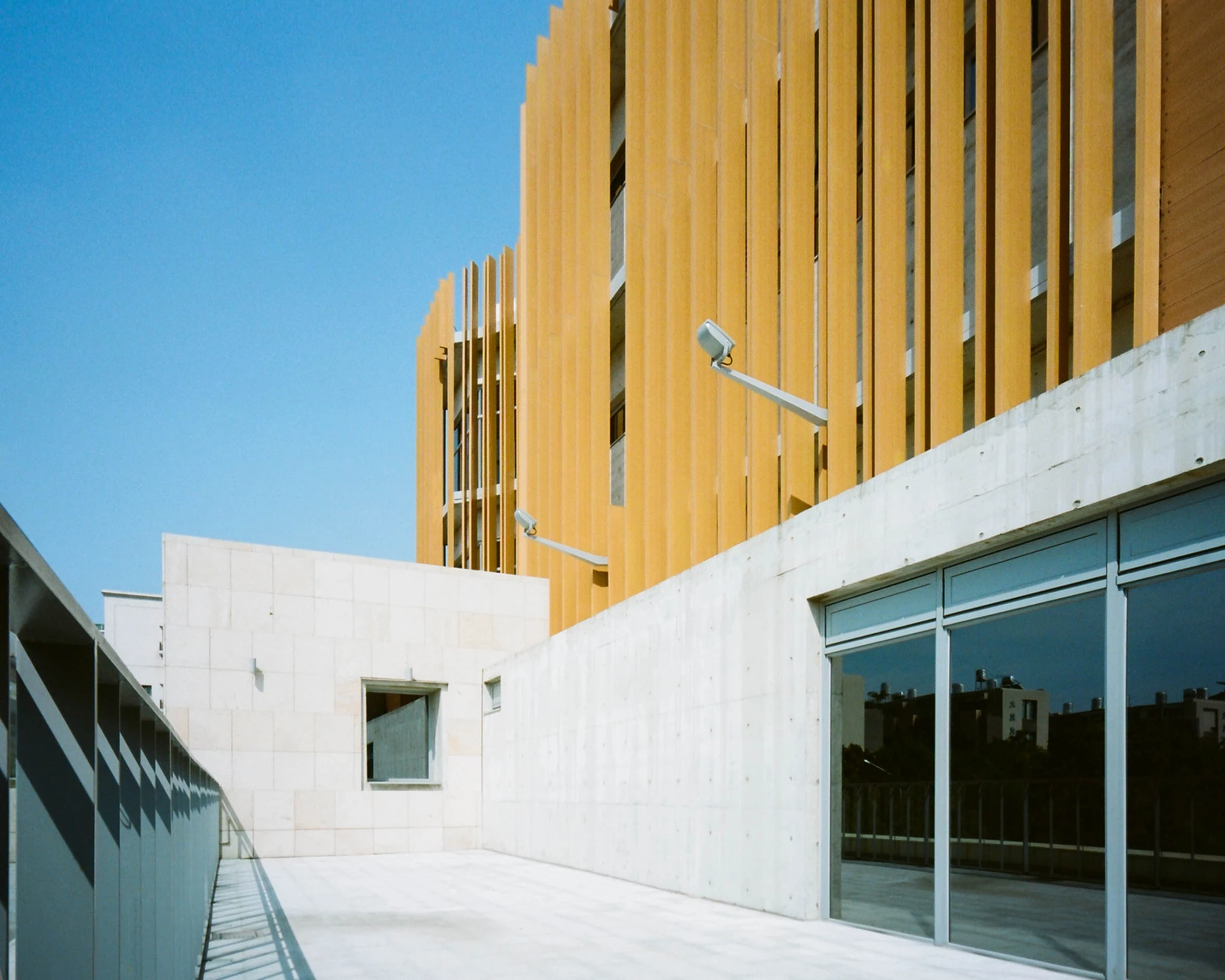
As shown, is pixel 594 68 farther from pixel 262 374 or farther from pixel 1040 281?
pixel 1040 281

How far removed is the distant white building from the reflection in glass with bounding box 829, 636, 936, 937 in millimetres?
38075

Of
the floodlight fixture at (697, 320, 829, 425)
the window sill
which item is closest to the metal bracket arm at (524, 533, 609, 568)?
the window sill

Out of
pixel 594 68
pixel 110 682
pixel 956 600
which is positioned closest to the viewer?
pixel 110 682

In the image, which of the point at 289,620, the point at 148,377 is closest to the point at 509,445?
the point at 289,620

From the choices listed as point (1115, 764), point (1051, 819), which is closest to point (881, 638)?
point (1051, 819)

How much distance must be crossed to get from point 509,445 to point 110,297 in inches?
1052

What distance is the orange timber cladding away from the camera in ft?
28.5

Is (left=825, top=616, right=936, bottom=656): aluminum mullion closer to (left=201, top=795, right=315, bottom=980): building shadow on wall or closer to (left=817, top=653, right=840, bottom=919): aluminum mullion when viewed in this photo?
(left=817, top=653, right=840, bottom=919): aluminum mullion

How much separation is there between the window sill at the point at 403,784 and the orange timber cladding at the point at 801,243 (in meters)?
4.77

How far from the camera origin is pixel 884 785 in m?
9.60

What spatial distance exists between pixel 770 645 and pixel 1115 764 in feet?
15.9

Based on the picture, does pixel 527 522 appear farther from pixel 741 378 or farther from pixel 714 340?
pixel 714 340

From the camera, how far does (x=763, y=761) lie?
449 inches

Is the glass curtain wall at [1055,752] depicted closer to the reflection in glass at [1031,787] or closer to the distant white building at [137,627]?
the reflection in glass at [1031,787]
